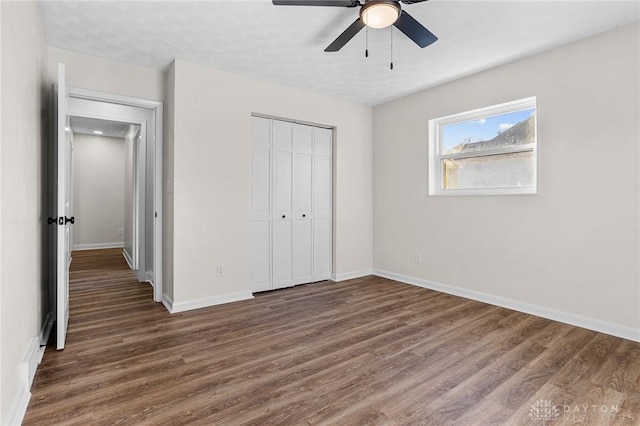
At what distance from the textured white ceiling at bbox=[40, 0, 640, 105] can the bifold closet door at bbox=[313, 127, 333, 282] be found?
1.06 metres

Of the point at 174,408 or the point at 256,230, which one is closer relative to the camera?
the point at 174,408

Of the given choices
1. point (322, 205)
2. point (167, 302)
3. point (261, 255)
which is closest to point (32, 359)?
point (167, 302)

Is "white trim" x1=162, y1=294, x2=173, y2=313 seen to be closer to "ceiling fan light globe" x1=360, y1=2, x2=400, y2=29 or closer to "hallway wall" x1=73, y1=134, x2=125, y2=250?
"ceiling fan light globe" x1=360, y1=2, x2=400, y2=29

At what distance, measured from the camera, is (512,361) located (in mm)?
2287

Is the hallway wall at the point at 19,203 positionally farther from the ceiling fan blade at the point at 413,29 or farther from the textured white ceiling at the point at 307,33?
the ceiling fan blade at the point at 413,29

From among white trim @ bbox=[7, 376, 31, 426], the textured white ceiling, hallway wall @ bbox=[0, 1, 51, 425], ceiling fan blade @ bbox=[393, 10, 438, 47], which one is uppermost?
the textured white ceiling

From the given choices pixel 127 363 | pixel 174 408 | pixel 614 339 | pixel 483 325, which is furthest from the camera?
pixel 483 325

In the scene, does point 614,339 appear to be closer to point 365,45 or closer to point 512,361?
point 512,361

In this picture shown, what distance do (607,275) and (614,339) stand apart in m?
0.51

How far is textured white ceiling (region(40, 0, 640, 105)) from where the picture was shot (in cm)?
242

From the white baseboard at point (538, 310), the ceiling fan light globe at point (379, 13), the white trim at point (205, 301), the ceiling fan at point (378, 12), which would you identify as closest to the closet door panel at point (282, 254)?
the white trim at point (205, 301)

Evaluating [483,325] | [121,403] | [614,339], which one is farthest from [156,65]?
[614,339]

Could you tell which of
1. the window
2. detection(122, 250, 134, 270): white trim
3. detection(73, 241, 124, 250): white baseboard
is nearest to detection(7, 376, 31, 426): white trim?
detection(122, 250, 134, 270): white trim

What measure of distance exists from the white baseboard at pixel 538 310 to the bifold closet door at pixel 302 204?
1.37m
